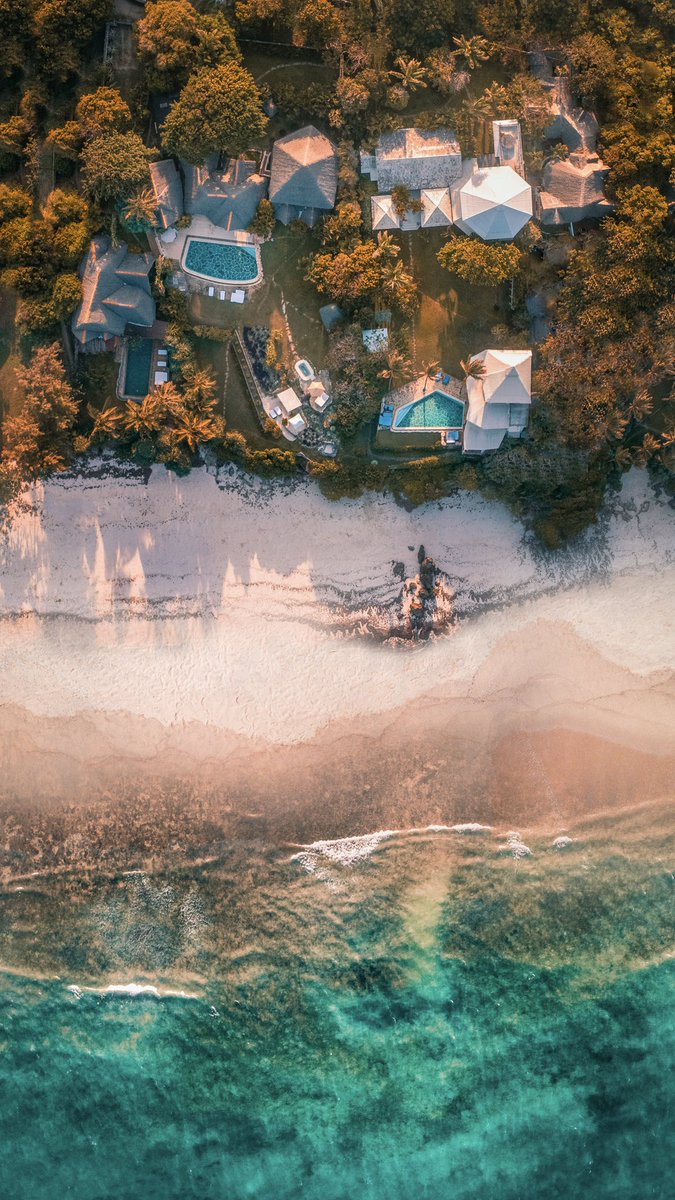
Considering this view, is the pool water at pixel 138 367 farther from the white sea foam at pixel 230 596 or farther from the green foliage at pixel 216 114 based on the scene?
the green foliage at pixel 216 114

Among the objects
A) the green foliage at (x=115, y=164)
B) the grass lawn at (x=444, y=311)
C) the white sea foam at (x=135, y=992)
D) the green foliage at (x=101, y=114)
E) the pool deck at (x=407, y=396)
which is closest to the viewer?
the green foliage at (x=115, y=164)

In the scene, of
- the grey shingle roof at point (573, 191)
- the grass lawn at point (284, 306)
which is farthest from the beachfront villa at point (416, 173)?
the grey shingle roof at point (573, 191)

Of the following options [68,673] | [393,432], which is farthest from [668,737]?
[68,673]

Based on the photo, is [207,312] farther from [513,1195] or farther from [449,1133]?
[513,1195]

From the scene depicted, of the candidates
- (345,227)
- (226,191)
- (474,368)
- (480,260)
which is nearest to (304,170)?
(345,227)

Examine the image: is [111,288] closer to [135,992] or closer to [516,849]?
[516,849]

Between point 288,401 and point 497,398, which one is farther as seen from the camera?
point 288,401
